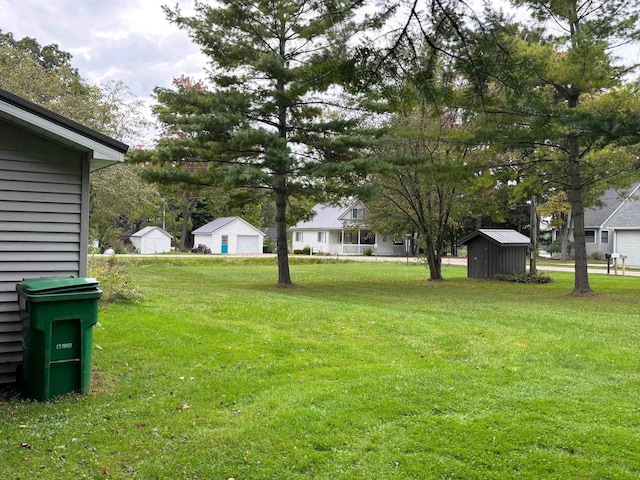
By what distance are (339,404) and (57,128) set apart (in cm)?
372

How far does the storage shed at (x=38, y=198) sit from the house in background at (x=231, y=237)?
1472 inches

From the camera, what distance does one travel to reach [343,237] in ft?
142

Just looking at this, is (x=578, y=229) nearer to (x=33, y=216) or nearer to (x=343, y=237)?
(x=33, y=216)

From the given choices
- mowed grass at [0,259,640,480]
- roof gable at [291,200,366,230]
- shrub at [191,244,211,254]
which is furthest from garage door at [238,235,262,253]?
mowed grass at [0,259,640,480]

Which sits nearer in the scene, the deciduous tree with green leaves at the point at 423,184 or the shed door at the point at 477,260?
the deciduous tree with green leaves at the point at 423,184

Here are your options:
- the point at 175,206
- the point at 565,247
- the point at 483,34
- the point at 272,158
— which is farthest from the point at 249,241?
the point at 483,34

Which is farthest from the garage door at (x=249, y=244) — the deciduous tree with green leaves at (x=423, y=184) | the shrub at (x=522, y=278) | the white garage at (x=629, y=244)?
the shrub at (x=522, y=278)

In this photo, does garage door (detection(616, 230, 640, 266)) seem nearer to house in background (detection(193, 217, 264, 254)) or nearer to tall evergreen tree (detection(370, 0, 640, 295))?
tall evergreen tree (detection(370, 0, 640, 295))

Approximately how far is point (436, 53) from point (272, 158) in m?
10.5

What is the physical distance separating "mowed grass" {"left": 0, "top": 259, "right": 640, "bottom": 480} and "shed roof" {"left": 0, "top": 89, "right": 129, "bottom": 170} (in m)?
2.38

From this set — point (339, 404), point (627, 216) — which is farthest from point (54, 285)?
point (627, 216)

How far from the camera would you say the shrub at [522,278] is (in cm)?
1811

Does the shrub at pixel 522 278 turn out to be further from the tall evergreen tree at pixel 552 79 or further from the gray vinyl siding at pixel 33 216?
the gray vinyl siding at pixel 33 216

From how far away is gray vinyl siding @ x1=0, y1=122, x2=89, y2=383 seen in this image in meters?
4.84
